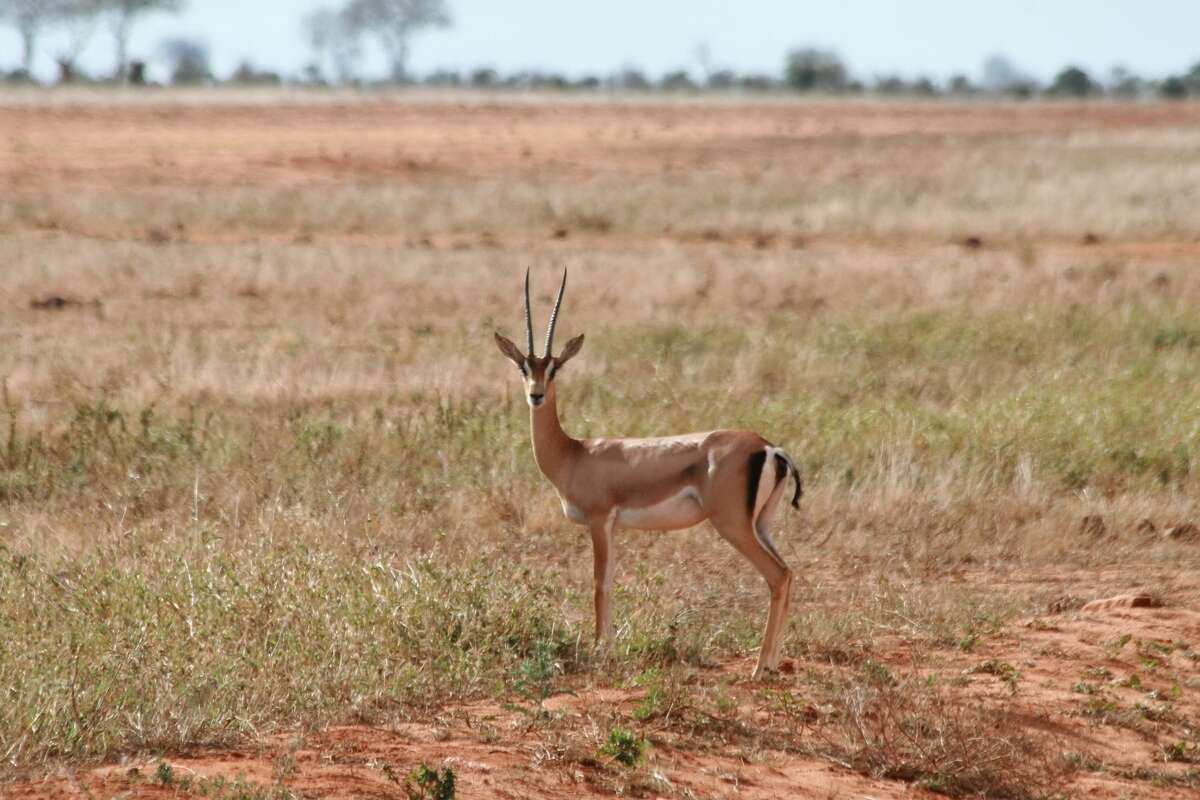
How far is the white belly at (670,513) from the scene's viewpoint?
6.80 meters

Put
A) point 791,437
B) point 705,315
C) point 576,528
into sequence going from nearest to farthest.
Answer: point 576,528
point 791,437
point 705,315

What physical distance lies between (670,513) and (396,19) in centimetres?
9922

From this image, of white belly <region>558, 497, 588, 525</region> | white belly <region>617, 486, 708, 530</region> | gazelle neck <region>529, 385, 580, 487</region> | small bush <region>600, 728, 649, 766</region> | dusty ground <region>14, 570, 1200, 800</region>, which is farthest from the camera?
gazelle neck <region>529, 385, 580, 487</region>

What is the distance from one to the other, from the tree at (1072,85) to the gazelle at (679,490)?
80909 millimetres

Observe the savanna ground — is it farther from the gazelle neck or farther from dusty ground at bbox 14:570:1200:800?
the gazelle neck

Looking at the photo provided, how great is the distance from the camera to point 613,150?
40500 mm

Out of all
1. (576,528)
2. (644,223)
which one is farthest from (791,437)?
(644,223)

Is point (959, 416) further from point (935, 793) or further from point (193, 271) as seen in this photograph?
point (193, 271)

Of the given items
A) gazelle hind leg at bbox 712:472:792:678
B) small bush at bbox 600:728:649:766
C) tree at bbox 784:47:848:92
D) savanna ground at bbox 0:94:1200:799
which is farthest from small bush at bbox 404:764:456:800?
tree at bbox 784:47:848:92

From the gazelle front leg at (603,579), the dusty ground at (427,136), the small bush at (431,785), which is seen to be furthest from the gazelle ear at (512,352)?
the dusty ground at (427,136)

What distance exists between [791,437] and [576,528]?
82.3 inches

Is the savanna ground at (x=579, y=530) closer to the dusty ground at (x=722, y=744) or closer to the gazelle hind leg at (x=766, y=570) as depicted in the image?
the dusty ground at (x=722, y=744)

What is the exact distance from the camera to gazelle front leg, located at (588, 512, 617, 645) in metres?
6.85

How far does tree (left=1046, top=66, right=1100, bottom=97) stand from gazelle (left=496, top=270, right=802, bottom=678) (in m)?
80.9
